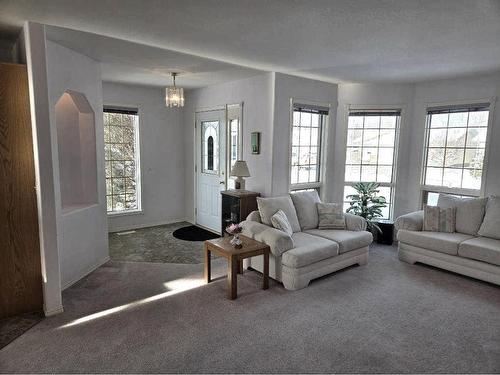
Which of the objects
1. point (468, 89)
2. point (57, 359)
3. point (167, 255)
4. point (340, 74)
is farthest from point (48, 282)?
point (468, 89)

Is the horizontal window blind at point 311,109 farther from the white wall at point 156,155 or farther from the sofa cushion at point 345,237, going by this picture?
the white wall at point 156,155

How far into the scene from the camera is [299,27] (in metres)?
2.79

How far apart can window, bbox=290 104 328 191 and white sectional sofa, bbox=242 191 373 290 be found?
2.01 feet

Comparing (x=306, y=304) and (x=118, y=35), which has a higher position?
(x=118, y=35)

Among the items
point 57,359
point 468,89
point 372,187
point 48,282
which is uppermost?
point 468,89

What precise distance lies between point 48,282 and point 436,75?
5317 mm

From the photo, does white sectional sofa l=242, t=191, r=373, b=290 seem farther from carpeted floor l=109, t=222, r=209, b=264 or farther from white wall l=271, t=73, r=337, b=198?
carpeted floor l=109, t=222, r=209, b=264

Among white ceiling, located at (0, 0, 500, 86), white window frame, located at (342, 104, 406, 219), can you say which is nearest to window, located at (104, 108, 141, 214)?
white ceiling, located at (0, 0, 500, 86)

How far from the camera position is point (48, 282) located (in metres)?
2.99

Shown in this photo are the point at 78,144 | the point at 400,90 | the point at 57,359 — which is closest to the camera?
the point at 57,359

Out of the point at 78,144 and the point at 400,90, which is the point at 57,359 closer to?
the point at 78,144

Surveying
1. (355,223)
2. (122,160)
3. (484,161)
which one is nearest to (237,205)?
(355,223)

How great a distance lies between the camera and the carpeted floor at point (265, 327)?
241cm

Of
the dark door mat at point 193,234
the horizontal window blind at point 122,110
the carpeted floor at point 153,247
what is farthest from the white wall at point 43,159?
the dark door mat at point 193,234
